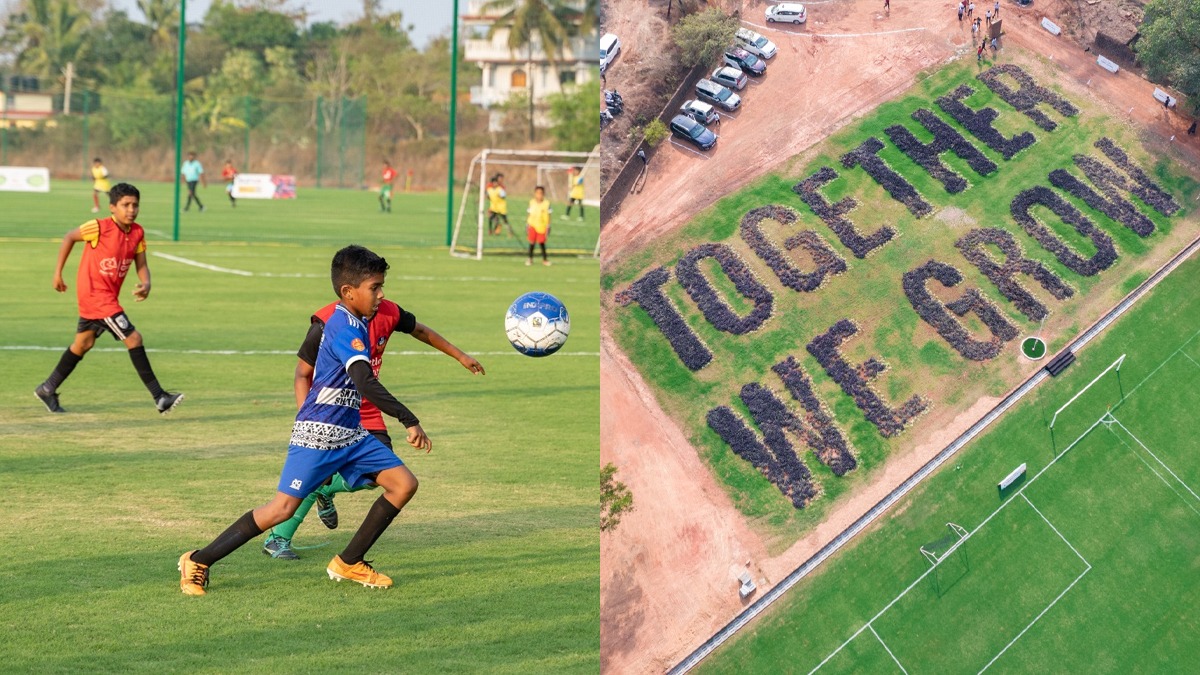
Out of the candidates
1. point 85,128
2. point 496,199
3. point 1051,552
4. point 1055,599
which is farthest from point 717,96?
point 85,128

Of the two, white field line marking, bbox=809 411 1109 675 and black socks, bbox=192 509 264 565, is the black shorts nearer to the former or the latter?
black socks, bbox=192 509 264 565

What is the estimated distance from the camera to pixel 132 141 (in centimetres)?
5488

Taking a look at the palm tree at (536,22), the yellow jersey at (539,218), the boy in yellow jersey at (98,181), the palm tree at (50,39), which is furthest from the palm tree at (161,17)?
the yellow jersey at (539,218)

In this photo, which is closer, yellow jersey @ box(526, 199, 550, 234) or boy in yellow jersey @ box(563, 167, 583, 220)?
yellow jersey @ box(526, 199, 550, 234)

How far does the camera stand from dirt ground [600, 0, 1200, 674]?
386 centimetres

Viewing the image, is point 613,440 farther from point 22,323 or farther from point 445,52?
point 445,52

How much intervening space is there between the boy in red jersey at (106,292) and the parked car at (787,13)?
7.04m

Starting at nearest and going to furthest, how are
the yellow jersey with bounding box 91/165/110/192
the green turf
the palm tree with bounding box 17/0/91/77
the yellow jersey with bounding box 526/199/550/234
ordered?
the green turf → the yellow jersey with bounding box 526/199/550/234 → the yellow jersey with bounding box 91/165/110/192 → the palm tree with bounding box 17/0/91/77

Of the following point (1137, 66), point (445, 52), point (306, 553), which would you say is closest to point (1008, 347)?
point (1137, 66)

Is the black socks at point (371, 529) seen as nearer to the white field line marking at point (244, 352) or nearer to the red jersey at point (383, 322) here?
the red jersey at point (383, 322)

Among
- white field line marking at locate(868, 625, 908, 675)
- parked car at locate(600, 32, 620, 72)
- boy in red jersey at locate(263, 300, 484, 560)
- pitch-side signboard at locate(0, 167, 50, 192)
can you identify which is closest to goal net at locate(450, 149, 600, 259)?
pitch-side signboard at locate(0, 167, 50, 192)

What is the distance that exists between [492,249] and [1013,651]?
24580 mm

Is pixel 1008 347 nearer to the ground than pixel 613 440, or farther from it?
farther from it

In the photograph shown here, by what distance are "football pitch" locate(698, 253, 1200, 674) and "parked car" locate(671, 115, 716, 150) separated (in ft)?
3.91
